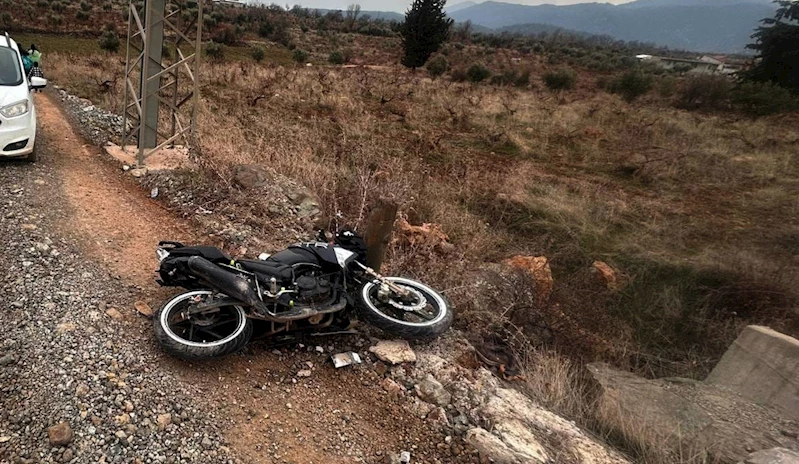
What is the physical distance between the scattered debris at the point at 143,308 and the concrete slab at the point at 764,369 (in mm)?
6476

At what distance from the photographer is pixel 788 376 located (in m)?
5.63

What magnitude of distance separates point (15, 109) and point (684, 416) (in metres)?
8.80

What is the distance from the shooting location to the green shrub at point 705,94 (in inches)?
970

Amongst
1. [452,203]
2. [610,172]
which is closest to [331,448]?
[452,203]

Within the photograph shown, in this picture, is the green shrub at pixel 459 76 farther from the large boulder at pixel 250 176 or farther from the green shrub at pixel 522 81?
the large boulder at pixel 250 176

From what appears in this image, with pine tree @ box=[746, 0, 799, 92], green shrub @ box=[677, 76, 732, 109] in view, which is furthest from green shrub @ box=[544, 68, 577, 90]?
pine tree @ box=[746, 0, 799, 92]

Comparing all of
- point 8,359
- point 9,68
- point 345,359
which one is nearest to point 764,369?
point 345,359

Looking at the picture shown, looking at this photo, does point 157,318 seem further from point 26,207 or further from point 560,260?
point 560,260

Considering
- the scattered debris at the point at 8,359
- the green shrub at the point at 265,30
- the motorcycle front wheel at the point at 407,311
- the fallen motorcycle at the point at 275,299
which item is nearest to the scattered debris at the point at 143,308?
the fallen motorcycle at the point at 275,299

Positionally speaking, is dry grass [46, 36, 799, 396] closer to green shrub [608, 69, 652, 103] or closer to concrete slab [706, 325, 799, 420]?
concrete slab [706, 325, 799, 420]

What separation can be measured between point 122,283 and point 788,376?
23.4 ft

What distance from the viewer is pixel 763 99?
75.3 feet

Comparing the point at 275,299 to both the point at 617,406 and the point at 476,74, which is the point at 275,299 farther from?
the point at 476,74

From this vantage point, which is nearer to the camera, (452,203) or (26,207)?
(26,207)
